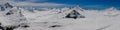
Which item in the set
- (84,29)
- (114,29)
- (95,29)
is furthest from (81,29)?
(114,29)

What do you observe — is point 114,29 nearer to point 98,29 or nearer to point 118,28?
point 118,28

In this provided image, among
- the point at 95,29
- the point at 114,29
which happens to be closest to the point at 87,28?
the point at 95,29

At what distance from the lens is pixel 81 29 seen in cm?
19250

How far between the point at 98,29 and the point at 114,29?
109 ft

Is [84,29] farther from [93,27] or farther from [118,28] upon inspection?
[118,28]

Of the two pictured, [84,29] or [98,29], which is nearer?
[98,29]

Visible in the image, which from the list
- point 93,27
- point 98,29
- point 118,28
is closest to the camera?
point 118,28

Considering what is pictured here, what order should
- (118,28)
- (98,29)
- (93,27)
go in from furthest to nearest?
1. (93,27)
2. (98,29)
3. (118,28)

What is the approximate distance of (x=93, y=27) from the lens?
187 m

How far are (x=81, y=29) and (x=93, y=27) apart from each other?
27.7ft

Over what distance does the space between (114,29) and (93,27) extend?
47.5 meters

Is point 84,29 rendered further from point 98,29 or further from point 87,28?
point 98,29

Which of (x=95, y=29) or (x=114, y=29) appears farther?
(x=95, y=29)

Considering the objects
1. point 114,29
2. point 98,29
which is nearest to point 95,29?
point 98,29
